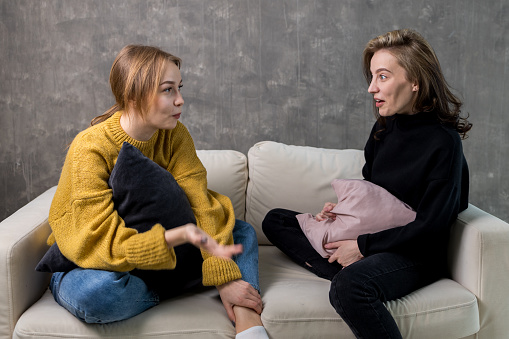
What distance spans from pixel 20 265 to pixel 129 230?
397mm

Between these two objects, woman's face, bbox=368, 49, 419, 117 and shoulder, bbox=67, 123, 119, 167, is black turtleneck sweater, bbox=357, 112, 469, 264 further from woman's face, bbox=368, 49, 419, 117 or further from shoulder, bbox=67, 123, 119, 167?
shoulder, bbox=67, 123, 119, 167

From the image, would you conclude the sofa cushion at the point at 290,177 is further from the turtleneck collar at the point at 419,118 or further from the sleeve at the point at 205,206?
the turtleneck collar at the point at 419,118

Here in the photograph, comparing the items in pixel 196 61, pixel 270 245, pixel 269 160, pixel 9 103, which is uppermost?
pixel 196 61

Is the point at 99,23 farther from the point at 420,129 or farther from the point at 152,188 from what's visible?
the point at 420,129

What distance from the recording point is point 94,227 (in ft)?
5.08

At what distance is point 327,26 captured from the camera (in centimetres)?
265

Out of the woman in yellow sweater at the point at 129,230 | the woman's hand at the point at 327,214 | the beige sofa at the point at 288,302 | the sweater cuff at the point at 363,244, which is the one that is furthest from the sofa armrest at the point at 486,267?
the woman in yellow sweater at the point at 129,230

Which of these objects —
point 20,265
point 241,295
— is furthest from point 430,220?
point 20,265

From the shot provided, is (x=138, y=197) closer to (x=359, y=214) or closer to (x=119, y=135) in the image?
(x=119, y=135)

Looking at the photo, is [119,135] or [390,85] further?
[390,85]

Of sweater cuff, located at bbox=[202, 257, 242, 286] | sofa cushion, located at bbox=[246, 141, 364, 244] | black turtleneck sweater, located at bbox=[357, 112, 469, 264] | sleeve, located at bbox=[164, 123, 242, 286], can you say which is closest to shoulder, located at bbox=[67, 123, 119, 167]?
sleeve, located at bbox=[164, 123, 242, 286]

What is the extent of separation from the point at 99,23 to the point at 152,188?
127cm

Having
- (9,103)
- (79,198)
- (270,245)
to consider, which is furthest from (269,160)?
(9,103)

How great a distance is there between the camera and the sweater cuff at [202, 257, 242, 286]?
5.52 ft
